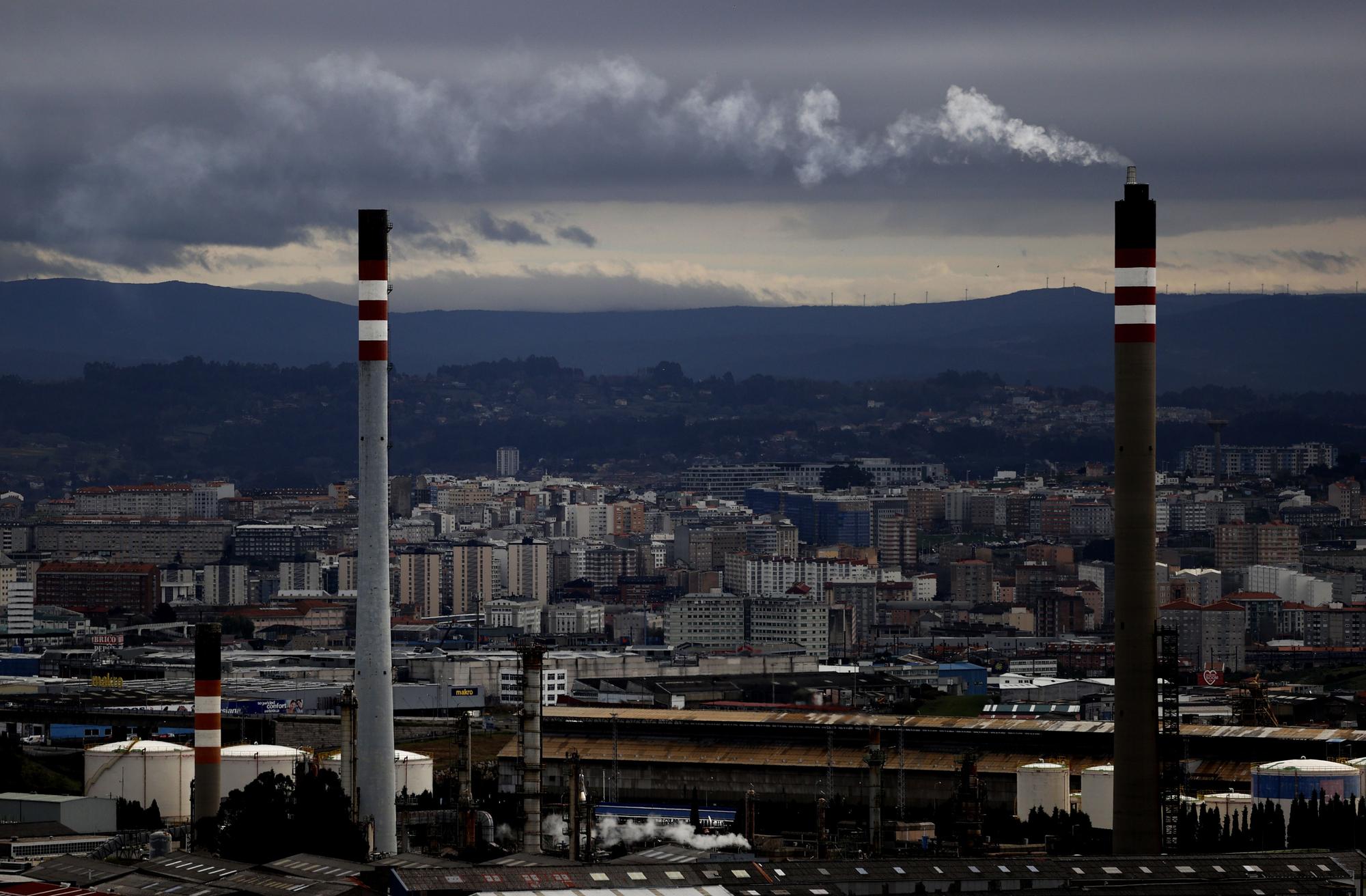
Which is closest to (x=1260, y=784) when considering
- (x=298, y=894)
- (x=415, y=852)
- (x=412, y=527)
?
(x=415, y=852)

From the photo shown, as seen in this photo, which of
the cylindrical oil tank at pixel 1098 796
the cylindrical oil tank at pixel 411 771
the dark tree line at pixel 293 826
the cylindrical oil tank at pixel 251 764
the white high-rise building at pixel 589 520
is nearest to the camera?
the dark tree line at pixel 293 826

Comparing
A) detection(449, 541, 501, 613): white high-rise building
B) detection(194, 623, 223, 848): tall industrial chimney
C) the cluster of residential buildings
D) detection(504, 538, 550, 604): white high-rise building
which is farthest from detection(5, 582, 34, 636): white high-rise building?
detection(194, 623, 223, 848): tall industrial chimney

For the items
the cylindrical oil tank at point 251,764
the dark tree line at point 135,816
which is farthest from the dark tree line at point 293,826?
the cylindrical oil tank at point 251,764

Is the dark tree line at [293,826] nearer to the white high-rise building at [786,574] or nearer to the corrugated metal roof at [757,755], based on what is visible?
the corrugated metal roof at [757,755]

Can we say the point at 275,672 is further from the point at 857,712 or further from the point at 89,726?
the point at 857,712

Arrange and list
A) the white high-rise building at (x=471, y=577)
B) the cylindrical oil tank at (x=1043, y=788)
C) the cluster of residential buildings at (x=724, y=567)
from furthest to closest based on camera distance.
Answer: the white high-rise building at (x=471, y=577), the cluster of residential buildings at (x=724, y=567), the cylindrical oil tank at (x=1043, y=788)

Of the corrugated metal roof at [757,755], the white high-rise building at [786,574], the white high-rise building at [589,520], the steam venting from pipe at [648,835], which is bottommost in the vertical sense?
the steam venting from pipe at [648,835]
